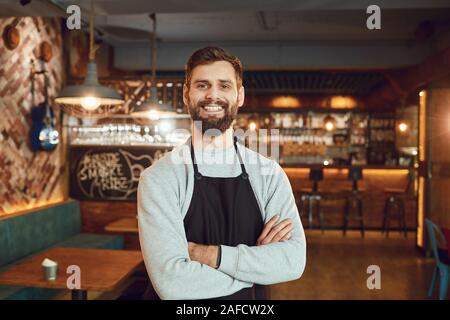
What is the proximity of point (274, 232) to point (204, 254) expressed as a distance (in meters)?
0.30

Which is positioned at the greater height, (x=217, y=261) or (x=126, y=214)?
(x=217, y=261)

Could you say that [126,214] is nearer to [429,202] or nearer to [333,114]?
[429,202]

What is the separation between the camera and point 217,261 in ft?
5.56

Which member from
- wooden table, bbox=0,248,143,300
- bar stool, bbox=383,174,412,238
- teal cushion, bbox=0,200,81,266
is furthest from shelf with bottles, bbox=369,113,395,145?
wooden table, bbox=0,248,143,300

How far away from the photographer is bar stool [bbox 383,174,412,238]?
8.57 m

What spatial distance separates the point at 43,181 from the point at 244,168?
4739 mm

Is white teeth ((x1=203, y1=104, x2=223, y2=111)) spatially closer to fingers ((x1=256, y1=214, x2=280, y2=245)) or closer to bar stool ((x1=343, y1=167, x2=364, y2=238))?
fingers ((x1=256, y1=214, x2=280, y2=245))

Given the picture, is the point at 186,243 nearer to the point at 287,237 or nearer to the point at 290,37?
the point at 287,237

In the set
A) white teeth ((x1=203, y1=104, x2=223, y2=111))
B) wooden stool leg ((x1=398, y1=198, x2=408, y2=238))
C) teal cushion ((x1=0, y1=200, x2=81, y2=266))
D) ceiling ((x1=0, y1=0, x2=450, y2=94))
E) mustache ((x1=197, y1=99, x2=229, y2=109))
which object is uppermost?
ceiling ((x1=0, y1=0, x2=450, y2=94))

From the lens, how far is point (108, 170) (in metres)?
6.54

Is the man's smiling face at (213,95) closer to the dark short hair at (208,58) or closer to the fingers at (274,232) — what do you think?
the dark short hair at (208,58)

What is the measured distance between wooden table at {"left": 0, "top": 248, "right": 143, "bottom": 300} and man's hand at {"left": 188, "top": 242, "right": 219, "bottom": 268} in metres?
1.61

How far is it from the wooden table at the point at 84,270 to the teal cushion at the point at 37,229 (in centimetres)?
88
